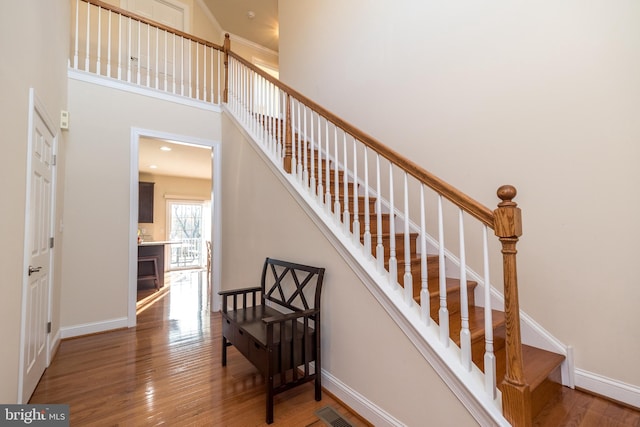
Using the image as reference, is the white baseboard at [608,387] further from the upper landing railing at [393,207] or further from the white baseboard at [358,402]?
the white baseboard at [358,402]

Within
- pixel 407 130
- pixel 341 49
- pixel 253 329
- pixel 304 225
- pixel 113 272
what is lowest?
pixel 253 329

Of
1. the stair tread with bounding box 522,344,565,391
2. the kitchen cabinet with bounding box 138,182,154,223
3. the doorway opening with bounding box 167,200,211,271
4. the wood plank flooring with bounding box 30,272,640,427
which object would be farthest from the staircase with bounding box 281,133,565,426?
the doorway opening with bounding box 167,200,211,271

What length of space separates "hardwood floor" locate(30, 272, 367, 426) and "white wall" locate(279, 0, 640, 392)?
66.0 inches

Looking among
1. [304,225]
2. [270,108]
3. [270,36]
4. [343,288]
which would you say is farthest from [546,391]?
[270,36]

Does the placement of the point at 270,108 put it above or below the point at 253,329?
above

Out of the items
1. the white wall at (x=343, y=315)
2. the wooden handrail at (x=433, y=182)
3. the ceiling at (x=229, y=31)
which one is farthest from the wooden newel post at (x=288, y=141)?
the ceiling at (x=229, y=31)

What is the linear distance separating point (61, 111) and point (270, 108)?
213 centimetres

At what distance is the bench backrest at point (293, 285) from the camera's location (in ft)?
7.38

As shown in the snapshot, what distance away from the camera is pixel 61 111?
2.99 m

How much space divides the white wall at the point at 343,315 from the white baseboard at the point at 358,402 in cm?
3

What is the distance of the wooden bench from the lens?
76.5 inches

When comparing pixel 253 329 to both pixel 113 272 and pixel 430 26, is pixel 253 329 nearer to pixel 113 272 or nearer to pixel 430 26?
pixel 113 272

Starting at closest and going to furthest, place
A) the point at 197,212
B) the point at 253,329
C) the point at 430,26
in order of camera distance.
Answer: the point at 253,329 < the point at 430,26 < the point at 197,212

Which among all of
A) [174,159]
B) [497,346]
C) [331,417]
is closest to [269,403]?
[331,417]
